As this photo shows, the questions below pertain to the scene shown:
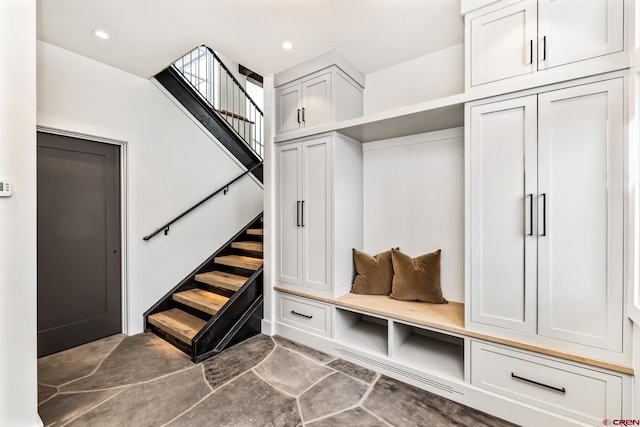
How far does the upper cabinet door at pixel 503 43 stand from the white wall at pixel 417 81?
0.56 m

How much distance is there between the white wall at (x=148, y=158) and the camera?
8.33ft

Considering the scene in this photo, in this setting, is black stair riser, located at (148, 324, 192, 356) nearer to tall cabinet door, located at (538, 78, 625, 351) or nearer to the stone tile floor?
the stone tile floor

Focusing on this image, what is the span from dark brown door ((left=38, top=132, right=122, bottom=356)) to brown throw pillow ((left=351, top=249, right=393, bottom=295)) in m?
2.54

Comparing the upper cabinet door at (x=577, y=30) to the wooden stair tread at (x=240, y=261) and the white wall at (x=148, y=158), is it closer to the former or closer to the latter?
the wooden stair tread at (x=240, y=261)

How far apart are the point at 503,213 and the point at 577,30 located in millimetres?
1092

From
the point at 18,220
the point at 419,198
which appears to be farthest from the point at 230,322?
the point at 419,198

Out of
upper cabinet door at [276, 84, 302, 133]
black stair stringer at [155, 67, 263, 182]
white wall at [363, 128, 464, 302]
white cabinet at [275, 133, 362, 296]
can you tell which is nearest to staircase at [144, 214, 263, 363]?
white cabinet at [275, 133, 362, 296]

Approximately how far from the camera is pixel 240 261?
3.43 metres

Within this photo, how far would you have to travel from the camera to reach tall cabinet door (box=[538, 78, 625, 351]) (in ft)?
4.83

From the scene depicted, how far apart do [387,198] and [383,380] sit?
1.62 metres

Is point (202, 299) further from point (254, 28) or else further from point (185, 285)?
point (254, 28)

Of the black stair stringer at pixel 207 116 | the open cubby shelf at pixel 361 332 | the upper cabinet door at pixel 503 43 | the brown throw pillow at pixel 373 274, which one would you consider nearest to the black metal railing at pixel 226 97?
the black stair stringer at pixel 207 116

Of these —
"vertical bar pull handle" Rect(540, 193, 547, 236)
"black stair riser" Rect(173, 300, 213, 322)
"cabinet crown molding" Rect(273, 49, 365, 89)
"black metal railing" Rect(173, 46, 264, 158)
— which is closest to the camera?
"vertical bar pull handle" Rect(540, 193, 547, 236)

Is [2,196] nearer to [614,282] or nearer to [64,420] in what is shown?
→ [64,420]
